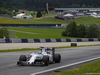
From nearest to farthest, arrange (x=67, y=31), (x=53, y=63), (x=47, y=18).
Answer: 1. (x=53, y=63)
2. (x=67, y=31)
3. (x=47, y=18)

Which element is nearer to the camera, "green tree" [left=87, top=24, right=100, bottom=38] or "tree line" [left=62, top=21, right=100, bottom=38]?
"green tree" [left=87, top=24, right=100, bottom=38]

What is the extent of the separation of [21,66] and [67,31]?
6271 cm

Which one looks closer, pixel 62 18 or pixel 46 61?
pixel 46 61

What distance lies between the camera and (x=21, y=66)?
15.1 metres

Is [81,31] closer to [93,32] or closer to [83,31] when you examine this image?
[83,31]

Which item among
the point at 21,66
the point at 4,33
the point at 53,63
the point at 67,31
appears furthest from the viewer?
the point at 67,31

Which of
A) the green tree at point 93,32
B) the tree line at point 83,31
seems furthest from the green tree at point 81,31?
the green tree at point 93,32

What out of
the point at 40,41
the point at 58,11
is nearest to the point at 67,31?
the point at 40,41

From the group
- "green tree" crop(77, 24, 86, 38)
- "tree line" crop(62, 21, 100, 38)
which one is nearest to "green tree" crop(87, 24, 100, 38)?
"tree line" crop(62, 21, 100, 38)

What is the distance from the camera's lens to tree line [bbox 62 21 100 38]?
74312 mm

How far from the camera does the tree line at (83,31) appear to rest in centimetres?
7431

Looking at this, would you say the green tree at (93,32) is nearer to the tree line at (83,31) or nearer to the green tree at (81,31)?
the tree line at (83,31)

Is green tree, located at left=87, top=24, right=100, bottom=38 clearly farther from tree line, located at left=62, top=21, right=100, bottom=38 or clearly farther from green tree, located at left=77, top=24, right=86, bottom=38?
green tree, located at left=77, top=24, right=86, bottom=38

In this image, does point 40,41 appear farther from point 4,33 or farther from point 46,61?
point 46,61
